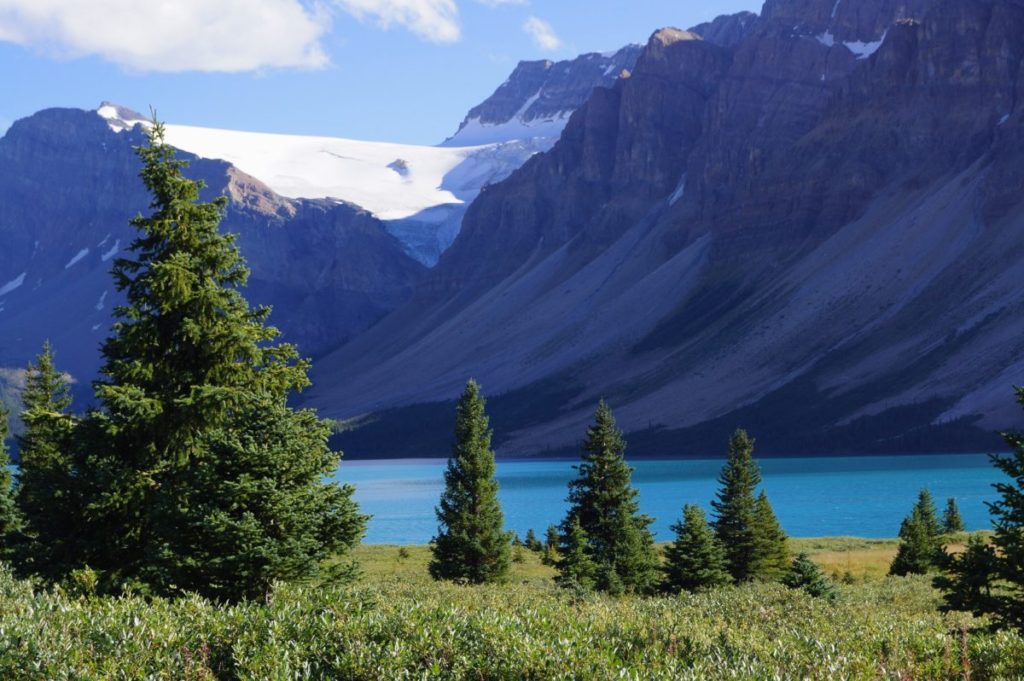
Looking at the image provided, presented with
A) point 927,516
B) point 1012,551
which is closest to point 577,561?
point 927,516

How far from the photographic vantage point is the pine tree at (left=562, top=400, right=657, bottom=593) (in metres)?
49.0

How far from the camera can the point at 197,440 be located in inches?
888

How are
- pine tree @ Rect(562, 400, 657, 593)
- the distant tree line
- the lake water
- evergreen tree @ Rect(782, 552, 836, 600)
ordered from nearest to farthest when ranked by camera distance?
1. evergreen tree @ Rect(782, 552, 836, 600)
2. the distant tree line
3. pine tree @ Rect(562, 400, 657, 593)
4. the lake water

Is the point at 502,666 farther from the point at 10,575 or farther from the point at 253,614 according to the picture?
the point at 10,575

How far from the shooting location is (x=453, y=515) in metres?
48.9

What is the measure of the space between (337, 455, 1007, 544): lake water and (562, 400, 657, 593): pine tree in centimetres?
4658

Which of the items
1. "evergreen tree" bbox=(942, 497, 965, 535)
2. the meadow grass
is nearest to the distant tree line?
the meadow grass

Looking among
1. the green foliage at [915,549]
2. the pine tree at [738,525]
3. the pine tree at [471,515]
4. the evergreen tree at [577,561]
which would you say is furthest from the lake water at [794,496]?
the evergreen tree at [577,561]

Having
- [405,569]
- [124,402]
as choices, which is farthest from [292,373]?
[405,569]

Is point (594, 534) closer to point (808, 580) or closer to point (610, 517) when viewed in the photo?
point (610, 517)

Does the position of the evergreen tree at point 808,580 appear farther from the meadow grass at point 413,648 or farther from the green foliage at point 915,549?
the meadow grass at point 413,648

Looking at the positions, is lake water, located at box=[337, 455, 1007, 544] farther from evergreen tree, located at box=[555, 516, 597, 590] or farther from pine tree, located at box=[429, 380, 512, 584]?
evergreen tree, located at box=[555, 516, 597, 590]

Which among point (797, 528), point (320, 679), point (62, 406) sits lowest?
point (797, 528)

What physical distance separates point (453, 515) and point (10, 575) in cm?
2649
